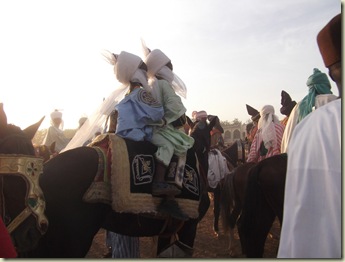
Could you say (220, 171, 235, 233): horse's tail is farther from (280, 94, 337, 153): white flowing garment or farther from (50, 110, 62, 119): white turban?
(50, 110, 62, 119): white turban

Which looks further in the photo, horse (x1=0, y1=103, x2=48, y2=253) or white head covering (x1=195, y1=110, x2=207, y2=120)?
white head covering (x1=195, y1=110, x2=207, y2=120)

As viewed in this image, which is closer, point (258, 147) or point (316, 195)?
point (316, 195)

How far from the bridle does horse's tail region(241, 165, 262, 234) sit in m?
2.82

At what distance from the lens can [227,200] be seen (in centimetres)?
647

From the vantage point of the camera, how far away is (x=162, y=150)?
12.6ft

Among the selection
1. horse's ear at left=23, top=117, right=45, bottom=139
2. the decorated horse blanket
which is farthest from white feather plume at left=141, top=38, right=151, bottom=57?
horse's ear at left=23, top=117, right=45, bottom=139

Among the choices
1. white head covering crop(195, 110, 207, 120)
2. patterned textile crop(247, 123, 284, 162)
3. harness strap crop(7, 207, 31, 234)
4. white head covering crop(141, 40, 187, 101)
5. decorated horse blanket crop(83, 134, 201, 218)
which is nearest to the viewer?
harness strap crop(7, 207, 31, 234)

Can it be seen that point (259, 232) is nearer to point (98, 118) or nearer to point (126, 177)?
point (126, 177)

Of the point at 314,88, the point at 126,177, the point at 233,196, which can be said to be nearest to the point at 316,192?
the point at 126,177

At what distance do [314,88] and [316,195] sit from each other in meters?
4.52

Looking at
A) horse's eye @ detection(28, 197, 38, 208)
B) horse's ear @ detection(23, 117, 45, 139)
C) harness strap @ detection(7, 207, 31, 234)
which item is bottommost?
harness strap @ detection(7, 207, 31, 234)

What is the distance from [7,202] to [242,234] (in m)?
3.20

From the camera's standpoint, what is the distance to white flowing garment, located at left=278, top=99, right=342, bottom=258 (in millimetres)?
1123

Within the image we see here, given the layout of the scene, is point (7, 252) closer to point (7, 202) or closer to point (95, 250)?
point (7, 202)
